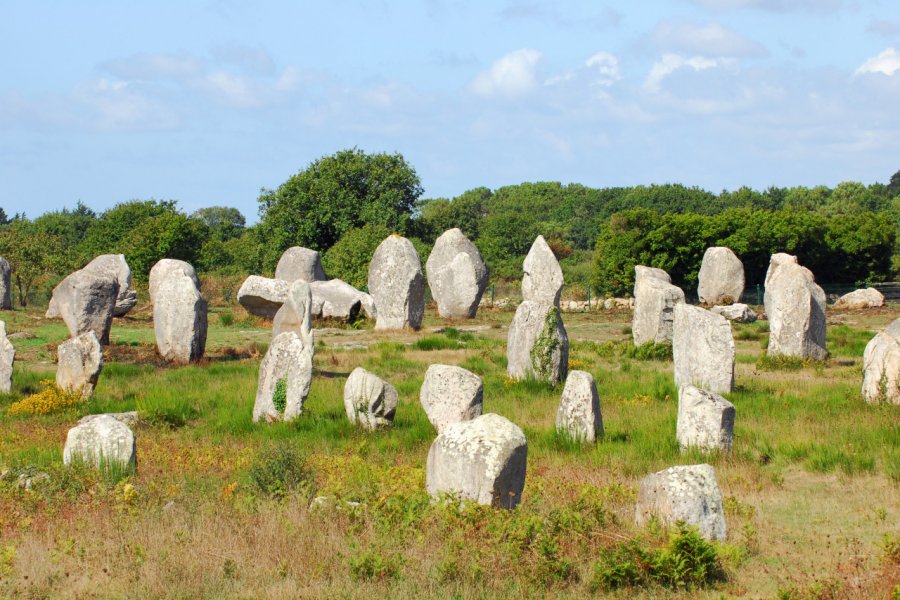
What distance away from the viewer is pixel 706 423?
12344 mm

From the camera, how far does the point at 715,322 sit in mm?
17062

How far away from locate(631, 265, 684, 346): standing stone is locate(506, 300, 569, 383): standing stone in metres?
5.42

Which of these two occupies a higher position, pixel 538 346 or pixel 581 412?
pixel 538 346

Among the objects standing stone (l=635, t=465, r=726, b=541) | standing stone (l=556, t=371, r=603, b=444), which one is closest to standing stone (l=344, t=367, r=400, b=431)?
standing stone (l=556, t=371, r=603, b=444)

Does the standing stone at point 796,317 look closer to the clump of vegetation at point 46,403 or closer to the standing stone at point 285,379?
the standing stone at point 285,379

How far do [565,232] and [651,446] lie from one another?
67.9 m

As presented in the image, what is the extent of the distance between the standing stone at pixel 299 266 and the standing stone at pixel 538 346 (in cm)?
1889

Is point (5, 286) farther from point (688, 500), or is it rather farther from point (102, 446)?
point (688, 500)

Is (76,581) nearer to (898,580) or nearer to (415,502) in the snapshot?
(415,502)

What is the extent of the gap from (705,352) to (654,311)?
277 inches

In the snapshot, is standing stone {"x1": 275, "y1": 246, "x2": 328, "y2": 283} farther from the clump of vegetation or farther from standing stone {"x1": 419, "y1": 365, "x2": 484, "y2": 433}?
standing stone {"x1": 419, "y1": 365, "x2": 484, "y2": 433}

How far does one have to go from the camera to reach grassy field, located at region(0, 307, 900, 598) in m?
7.84

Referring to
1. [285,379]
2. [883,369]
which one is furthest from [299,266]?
[883,369]

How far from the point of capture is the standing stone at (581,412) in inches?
516
